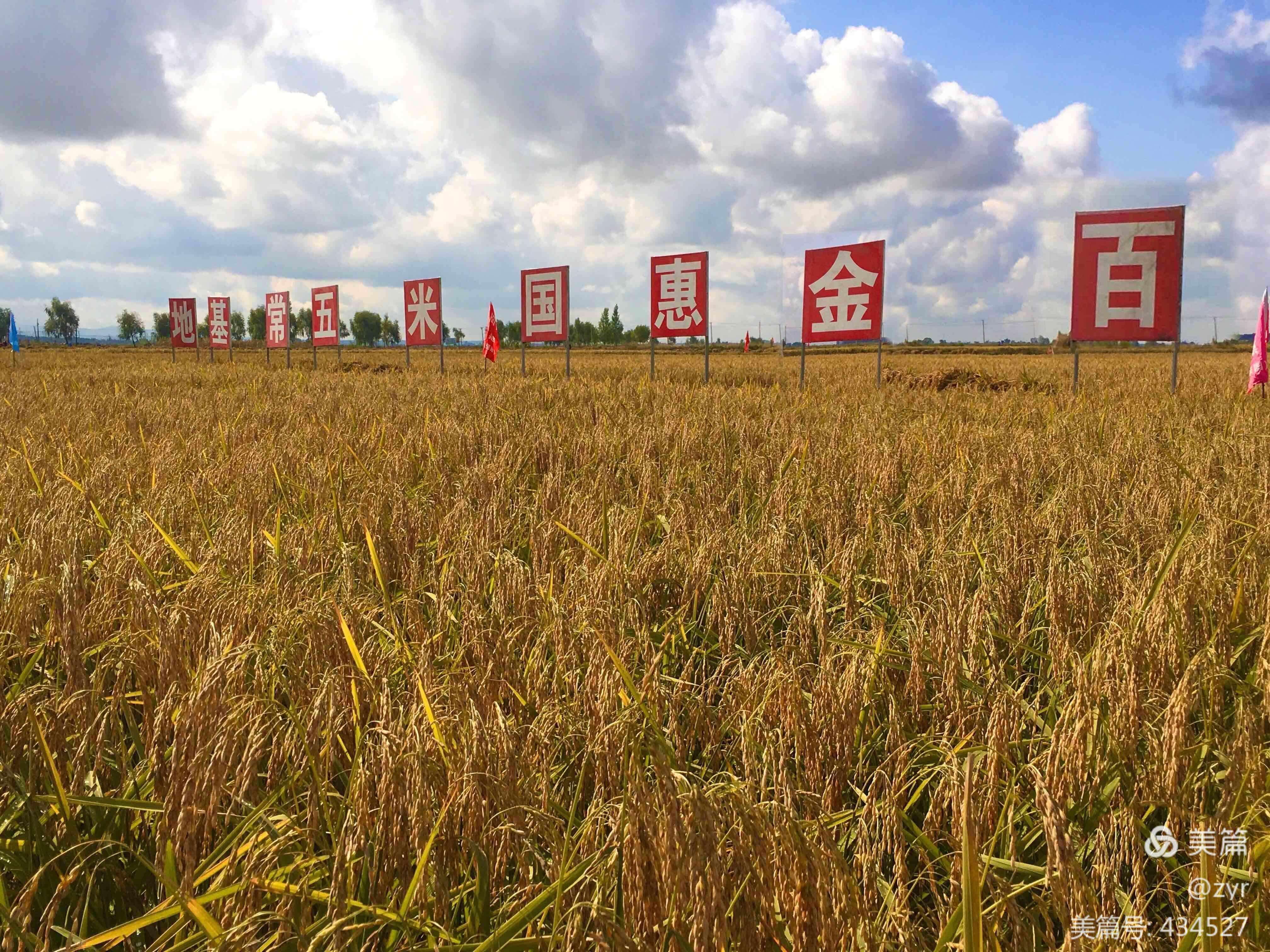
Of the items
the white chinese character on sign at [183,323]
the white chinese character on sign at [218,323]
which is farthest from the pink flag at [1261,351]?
the white chinese character on sign at [183,323]

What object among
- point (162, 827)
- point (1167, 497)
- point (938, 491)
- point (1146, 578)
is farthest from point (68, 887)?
point (1167, 497)

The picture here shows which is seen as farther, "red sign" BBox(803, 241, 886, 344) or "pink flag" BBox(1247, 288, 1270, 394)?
"red sign" BBox(803, 241, 886, 344)

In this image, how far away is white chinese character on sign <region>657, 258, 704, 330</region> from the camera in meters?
13.0

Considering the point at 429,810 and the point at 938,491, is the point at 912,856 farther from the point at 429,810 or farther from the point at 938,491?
the point at 938,491

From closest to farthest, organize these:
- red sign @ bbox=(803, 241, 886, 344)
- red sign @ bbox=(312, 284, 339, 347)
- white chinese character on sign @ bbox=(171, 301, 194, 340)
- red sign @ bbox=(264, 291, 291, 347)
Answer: red sign @ bbox=(803, 241, 886, 344) < red sign @ bbox=(312, 284, 339, 347) < red sign @ bbox=(264, 291, 291, 347) < white chinese character on sign @ bbox=(171, 301, 194, 340)

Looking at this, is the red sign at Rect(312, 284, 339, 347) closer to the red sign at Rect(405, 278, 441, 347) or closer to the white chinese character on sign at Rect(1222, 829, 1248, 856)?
the red sign at Rect(405, 278, 441, 347)

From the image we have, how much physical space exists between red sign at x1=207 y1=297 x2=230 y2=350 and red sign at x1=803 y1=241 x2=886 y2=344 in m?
22.8

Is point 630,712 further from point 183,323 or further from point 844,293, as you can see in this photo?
point 183,323

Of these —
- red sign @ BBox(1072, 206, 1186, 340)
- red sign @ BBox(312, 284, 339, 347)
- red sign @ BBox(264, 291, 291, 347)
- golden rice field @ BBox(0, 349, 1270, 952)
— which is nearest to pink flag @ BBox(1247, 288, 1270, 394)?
red sign @ BBox(1072, 206, 1186, 340)

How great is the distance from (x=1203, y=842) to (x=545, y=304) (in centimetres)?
1552

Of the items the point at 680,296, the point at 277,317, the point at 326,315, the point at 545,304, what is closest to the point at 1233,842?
the point at 680,296

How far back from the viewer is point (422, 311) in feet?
60.4

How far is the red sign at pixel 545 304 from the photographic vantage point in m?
15.4

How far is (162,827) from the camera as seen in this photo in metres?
1.14
